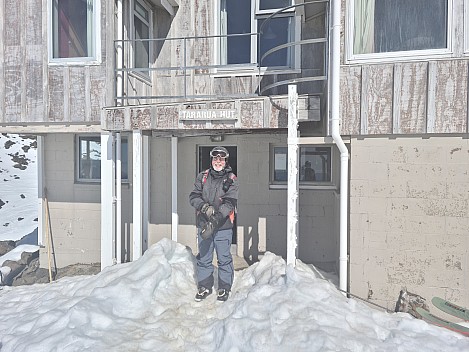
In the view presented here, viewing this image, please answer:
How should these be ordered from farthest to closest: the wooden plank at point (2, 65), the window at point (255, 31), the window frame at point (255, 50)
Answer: the window at point (255, 31) < the window frame at point (255, 50) < the wooden plank at point (2, 65)

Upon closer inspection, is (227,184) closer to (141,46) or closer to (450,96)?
(450,96)

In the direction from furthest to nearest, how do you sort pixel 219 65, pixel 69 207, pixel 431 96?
1. pixel 69 207
2. pixel 219 65
3. pixel 431 96

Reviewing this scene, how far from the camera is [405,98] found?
14.4ft

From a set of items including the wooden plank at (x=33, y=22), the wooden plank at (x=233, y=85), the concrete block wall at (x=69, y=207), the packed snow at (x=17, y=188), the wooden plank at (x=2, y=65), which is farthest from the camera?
the packed snow at (x=17, y=188)

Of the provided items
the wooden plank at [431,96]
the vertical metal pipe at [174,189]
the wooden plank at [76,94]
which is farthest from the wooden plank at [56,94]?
the wooden plank at [431,96]

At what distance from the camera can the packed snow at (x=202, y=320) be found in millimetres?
3508

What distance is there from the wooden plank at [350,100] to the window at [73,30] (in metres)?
A: 3.81

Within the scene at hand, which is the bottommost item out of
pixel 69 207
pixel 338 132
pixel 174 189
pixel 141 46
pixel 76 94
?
pixel 69 207

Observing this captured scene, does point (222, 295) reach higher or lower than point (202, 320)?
higher

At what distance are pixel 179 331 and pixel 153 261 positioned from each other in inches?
53.4

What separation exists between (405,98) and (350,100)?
65 cm

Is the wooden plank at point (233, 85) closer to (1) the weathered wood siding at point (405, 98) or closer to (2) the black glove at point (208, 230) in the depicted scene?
(1) the weathered wood siding at point (405, 98)

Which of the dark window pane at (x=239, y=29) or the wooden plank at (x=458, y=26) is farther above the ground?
the dark window pane at (x=239, y=29)

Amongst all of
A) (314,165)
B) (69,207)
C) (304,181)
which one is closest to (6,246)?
(69,207)
